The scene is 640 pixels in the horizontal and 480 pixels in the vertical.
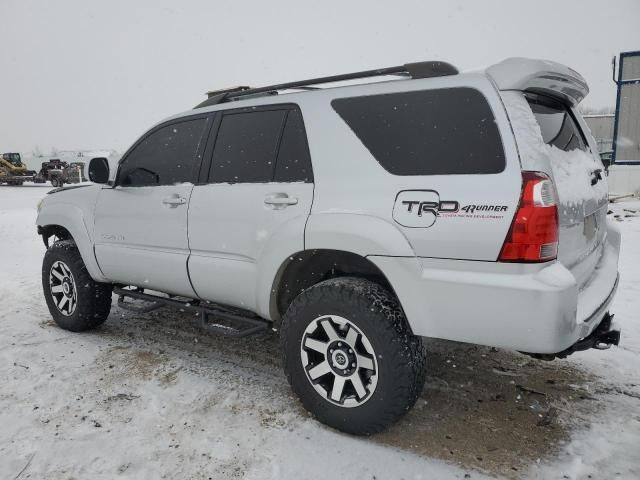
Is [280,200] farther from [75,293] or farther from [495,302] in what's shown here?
[75,293]

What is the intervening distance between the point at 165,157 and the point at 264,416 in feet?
7.00

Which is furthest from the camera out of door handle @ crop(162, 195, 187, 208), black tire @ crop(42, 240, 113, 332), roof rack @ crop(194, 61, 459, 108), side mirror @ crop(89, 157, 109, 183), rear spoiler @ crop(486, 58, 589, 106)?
black tire @ crop(42, 240, 113, 332)

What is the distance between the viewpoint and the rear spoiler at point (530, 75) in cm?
226

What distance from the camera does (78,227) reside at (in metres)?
4.23

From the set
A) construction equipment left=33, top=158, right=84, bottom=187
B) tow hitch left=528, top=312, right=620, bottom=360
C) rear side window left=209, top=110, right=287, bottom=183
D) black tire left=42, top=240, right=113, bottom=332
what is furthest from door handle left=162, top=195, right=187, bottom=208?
construction equipment left=33, top=158, right=84, bottom=187

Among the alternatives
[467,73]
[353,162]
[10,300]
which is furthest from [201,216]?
[10,300]

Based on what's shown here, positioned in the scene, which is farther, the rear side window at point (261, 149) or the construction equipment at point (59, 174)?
the construction equipment at point (59, 174)

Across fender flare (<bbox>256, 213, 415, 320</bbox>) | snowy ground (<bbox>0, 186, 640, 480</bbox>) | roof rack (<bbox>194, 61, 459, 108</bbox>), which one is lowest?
snowy ground (<bbox>0, 186, 640, 480</bbox>)

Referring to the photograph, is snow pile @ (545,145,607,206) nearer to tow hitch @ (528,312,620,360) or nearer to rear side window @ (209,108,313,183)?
tow hitch @ (528,312,620,360)

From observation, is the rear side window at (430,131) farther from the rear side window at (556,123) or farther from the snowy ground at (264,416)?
the snowy ground at (264,416)

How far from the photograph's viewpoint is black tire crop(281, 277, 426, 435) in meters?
2.46

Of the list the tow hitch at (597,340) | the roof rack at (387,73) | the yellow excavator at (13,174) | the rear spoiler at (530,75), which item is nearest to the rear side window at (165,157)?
the roof rack at (387,73)

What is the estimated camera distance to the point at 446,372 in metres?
3.51

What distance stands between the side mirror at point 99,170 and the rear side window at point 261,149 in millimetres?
1161
